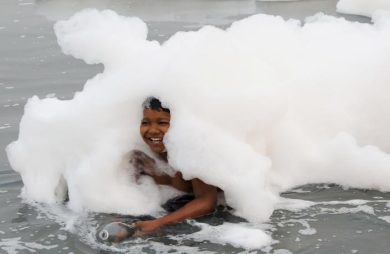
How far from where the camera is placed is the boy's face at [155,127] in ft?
12.7

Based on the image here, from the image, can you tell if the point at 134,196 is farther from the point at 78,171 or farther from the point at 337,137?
the point at 337,137

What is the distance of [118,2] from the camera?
45.6 feet

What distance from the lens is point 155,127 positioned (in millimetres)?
3877

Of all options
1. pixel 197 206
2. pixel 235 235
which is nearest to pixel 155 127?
pixel 197 206

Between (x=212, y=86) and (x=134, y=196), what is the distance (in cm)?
78

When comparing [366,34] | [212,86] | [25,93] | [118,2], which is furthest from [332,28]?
[118,2]

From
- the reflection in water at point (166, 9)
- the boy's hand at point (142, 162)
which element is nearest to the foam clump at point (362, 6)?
the reflection in water at point (166, 9)

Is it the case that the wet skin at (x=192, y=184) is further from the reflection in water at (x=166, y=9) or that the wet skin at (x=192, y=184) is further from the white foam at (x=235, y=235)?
the reflection in water at (x=166, y=9)

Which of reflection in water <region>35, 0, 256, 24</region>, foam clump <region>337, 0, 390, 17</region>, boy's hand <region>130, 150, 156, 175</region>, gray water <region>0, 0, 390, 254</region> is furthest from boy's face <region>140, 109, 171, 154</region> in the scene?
foam clump <region>337, 0, 390, 17</region>

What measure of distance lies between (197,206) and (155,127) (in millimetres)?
493

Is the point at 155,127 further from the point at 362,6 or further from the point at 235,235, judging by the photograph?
the point at 362,6

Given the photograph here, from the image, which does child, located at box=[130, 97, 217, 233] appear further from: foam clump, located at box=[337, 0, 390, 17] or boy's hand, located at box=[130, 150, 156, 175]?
foam clump, located at box=[337, 0, 390, 17]

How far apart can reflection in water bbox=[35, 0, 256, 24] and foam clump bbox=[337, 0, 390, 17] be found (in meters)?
1.48

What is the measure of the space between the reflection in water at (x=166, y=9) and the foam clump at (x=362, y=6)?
58.1 inches
